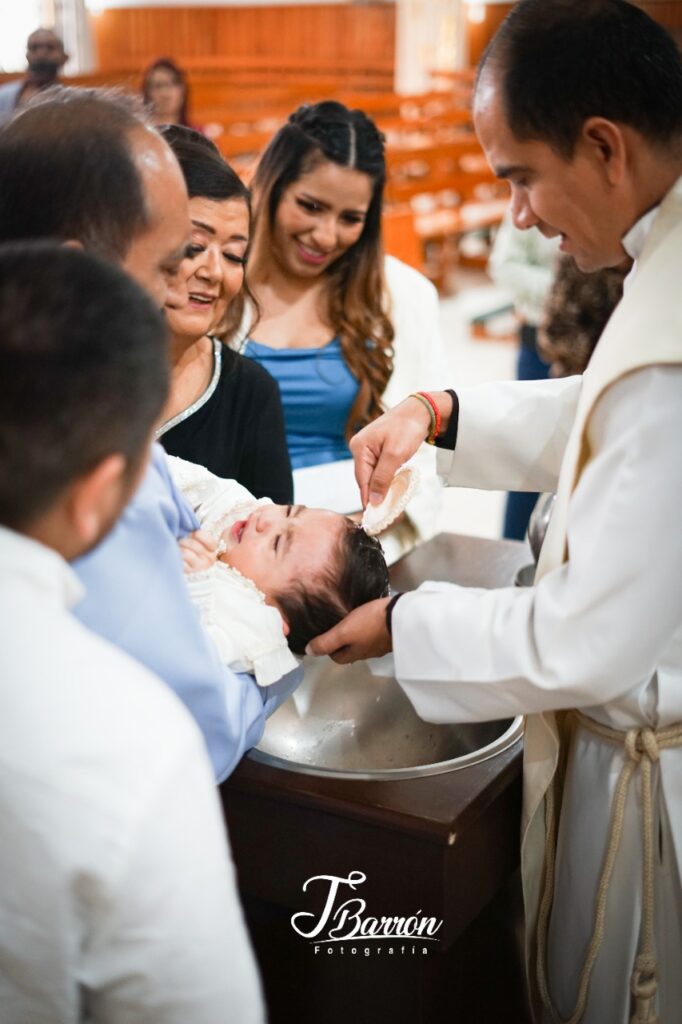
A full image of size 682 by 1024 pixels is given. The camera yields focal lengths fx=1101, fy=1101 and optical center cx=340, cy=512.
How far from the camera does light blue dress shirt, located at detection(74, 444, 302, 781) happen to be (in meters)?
1.30

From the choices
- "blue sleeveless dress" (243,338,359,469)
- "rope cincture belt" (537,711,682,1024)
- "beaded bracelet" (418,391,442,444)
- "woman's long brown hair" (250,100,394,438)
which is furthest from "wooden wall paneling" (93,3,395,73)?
"rope cincture belt" (537,711,682,1024)

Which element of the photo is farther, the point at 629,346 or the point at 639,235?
the point at 639,235

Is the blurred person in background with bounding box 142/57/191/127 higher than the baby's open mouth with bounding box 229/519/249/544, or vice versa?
the baby's open mouth with bounding box 229/519/249/544

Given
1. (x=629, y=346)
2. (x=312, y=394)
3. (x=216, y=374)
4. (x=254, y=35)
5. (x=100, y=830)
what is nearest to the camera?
(x=100, y=830)

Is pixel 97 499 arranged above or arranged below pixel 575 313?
above

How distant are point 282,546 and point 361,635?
22cm

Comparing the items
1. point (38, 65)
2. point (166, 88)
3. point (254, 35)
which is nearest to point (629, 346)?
point (38, 65)

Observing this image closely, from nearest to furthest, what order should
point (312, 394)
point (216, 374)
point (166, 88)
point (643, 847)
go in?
1. point (643, 847)
2. point (216, 374)
3. point (312, 394)
4. point (166, 88)

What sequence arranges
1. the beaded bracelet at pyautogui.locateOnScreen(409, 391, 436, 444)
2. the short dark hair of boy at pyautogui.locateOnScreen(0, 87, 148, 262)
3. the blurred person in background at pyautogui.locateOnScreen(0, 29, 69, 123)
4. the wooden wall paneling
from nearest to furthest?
the short dark hair of boy at pyautogui.locateOnScreen(0, 87, 148, 262), the beaded bracelet at pyautogui.locateOnScreen(409, 391, 436, 444), the blurred person in background at pyautogui.locateOnScreen(0, 29, 69, 123), the wooden wall paneling

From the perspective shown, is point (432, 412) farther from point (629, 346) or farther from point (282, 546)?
point (629, 346)

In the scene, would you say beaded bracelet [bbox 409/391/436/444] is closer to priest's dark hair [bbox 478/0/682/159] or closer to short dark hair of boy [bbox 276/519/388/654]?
short dark hair of boy [bbox 276/519/388/654]

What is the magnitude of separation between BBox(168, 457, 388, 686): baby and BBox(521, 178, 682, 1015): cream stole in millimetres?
331

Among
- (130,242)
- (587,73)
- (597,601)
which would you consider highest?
(587,73)

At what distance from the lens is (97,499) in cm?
104
